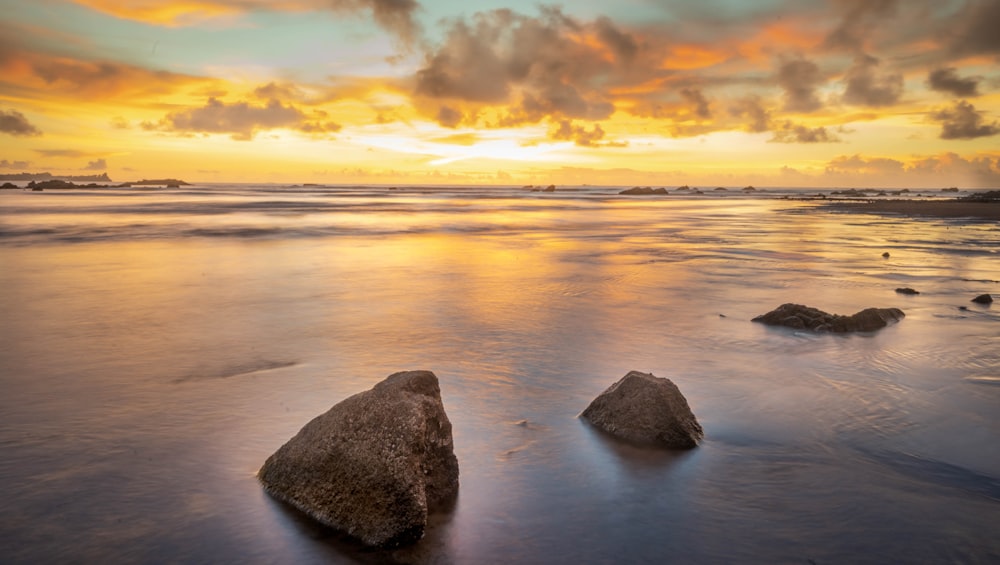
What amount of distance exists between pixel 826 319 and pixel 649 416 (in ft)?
24.8

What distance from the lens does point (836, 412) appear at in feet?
27.2

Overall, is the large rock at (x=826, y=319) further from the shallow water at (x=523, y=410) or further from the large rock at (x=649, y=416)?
the large rock at (x=649, y=416)

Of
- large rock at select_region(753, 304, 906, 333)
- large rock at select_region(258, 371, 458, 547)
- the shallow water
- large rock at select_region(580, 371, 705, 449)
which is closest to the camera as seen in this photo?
large rock at select_region(258, 371, 458, 547)

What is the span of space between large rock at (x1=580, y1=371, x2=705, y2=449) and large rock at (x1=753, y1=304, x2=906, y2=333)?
6.60m

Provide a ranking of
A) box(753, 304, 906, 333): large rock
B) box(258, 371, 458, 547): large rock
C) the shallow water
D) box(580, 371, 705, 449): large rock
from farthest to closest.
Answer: box(753, 304, 906, 333): large rock → box(580, 371, 705, 449): large rock → the shallow water → box(258, 371, 458, 547): large rock

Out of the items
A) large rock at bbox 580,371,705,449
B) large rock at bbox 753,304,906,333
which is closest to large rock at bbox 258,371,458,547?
large rock at bbox 580,371,705,449

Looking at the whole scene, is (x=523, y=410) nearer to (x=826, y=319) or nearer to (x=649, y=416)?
(x=649, y=416)

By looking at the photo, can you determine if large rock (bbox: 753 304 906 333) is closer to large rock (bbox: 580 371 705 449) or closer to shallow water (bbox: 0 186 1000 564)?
shallow water (bbox: 0 186 1000 564)

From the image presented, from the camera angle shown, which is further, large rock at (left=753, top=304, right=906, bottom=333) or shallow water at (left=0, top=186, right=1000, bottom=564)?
large rock at (left=753, top=304, right=906, bottom=333)

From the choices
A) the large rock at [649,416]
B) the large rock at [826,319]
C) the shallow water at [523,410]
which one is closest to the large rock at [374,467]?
the shallow water at [523,410]

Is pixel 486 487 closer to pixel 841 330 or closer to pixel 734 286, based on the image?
pixel 841 330

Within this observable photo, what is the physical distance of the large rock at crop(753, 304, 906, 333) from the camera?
12.4 meters

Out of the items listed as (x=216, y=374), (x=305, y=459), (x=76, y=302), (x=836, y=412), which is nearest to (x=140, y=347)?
(x=216, y=374)

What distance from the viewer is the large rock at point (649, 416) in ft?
23.1
